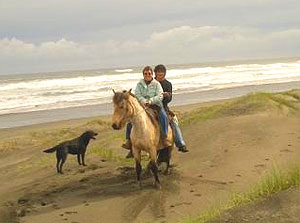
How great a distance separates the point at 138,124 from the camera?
360 inches

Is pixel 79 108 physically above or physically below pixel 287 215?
below

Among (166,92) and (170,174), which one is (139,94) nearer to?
(166,92)

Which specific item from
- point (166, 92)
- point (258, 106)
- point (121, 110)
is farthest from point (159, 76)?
point (258, 106)

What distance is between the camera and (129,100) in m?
8.94

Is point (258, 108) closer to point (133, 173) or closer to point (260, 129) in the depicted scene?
point (260, 129)

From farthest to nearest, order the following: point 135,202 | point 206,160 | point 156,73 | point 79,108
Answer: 1. point 79,108
2. point 206,160
3. point 156,73
4. point 135,202

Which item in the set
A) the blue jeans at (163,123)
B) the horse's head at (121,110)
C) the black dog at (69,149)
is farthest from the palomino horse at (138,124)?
the black dog at (69,149)

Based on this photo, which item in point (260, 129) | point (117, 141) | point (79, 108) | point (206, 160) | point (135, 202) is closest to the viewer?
point (135, 202)

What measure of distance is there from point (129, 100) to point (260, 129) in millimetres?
5105

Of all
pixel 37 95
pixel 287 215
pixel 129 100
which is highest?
pixel 129 100

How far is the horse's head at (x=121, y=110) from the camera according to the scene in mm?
8641

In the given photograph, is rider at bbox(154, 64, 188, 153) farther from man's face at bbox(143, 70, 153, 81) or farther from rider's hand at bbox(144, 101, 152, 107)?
rider's hand at bbox(144, 101, 152, 107)

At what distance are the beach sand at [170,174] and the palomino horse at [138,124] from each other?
2.42ft

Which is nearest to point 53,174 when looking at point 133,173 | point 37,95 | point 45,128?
point 133,173
